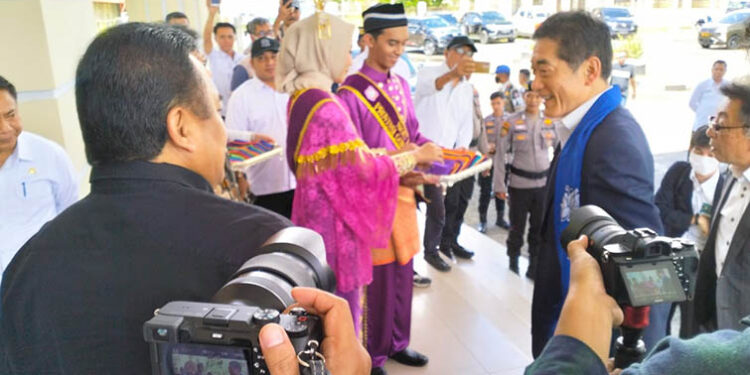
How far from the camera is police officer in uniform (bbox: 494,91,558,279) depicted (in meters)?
3.96

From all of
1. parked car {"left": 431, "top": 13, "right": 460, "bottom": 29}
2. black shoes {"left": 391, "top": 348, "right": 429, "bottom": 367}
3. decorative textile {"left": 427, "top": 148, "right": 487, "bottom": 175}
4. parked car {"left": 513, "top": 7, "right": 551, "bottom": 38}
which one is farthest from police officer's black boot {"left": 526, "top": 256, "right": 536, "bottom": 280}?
parked car {"left": 431, "top": 13, "right": 460, "bottom": 29}

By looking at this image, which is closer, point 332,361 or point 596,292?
point 332,361

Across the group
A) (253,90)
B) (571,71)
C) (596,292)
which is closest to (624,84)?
(253,90)

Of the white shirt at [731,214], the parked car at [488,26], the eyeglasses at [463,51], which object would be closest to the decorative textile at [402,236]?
the white shirt at [731,214]

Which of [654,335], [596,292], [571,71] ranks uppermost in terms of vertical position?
[571,71]

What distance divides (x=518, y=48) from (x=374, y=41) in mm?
9399

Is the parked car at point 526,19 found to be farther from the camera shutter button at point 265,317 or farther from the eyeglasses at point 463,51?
the camera shutter button at point 265,317

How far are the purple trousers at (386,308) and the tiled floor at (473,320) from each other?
0.52 feet

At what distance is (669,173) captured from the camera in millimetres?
2941

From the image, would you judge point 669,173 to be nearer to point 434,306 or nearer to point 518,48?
point 434,306

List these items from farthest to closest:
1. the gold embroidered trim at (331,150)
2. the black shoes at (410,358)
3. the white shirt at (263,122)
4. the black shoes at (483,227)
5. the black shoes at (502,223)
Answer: the black shoes at (502,223) → the black shoes at (483,227) → the white shirt at (263,122) → the black shoes at (410,358) → the gold embroidered trim at (331,150)

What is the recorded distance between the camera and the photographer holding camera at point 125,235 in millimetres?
701

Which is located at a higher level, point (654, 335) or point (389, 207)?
point (389, 207)

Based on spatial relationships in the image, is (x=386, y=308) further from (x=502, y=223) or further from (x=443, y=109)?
(x=502, y=223)
